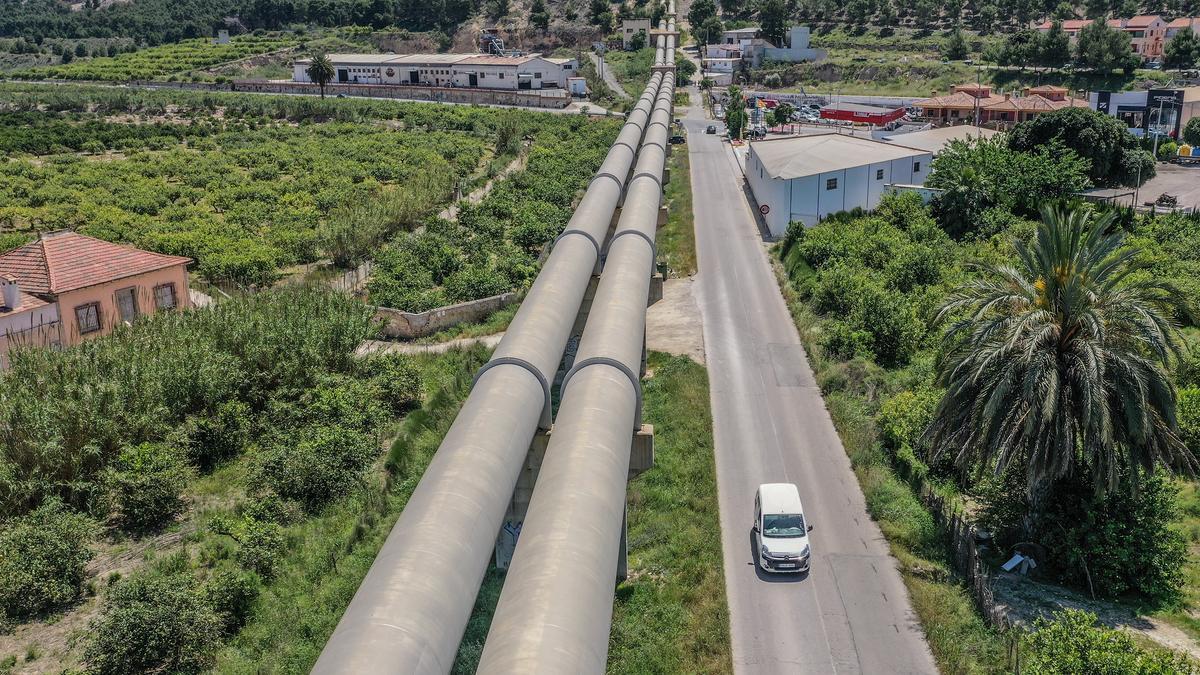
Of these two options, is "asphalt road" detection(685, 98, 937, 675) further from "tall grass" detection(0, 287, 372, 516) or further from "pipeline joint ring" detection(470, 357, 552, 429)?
"tall grass" detection(0, 287, 372, 516)

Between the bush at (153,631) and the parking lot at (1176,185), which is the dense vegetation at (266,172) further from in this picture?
the parking lot at (1176,185)

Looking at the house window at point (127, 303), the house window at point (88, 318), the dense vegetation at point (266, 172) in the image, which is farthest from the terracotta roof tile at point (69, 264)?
the dense vegetation at point (266, 172)

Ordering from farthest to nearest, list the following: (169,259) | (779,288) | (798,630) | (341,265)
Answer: (341,265) < (779,288) < (169,259) < (798,630)

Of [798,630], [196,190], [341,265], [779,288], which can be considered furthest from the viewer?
[196,190]

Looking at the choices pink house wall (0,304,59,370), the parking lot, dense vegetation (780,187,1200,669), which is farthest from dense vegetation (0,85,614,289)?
the parking lot

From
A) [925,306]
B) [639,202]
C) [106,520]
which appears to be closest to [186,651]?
[106,520]

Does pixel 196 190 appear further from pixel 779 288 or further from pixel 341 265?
pixel 779 288

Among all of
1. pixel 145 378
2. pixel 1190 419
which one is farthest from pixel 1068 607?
pixel 145 378
